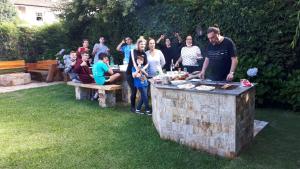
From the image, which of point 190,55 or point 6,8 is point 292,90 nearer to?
point 190,55

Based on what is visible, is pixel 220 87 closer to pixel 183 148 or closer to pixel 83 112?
pixel 183 148

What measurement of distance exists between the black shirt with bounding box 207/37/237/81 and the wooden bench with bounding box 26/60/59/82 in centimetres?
819

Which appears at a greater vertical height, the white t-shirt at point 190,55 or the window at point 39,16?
the window at point 39,16

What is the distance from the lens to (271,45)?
7027 mm

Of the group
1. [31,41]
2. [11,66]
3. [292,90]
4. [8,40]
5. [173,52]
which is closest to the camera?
[292,90]

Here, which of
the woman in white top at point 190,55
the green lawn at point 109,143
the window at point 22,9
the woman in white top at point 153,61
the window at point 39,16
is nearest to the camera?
the green lawn at point 109,143

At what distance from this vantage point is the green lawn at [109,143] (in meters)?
4.23

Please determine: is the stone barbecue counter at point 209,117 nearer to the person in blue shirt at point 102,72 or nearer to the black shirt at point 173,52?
the person in blue shirt at point 102,72

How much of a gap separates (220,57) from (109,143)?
7.84 ft

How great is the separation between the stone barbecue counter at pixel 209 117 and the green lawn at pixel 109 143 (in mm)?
161

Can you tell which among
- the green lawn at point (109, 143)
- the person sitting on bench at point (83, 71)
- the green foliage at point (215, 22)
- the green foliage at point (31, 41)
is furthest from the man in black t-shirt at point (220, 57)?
the green foliage at point (31, 41)

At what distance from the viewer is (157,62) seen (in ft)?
22.7

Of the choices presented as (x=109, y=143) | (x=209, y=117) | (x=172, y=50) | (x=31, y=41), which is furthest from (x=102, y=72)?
(x=31, y=41)

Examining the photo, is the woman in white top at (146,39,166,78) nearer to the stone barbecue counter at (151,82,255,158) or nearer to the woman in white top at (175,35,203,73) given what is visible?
the woman in white top at (175,35,203,73)
